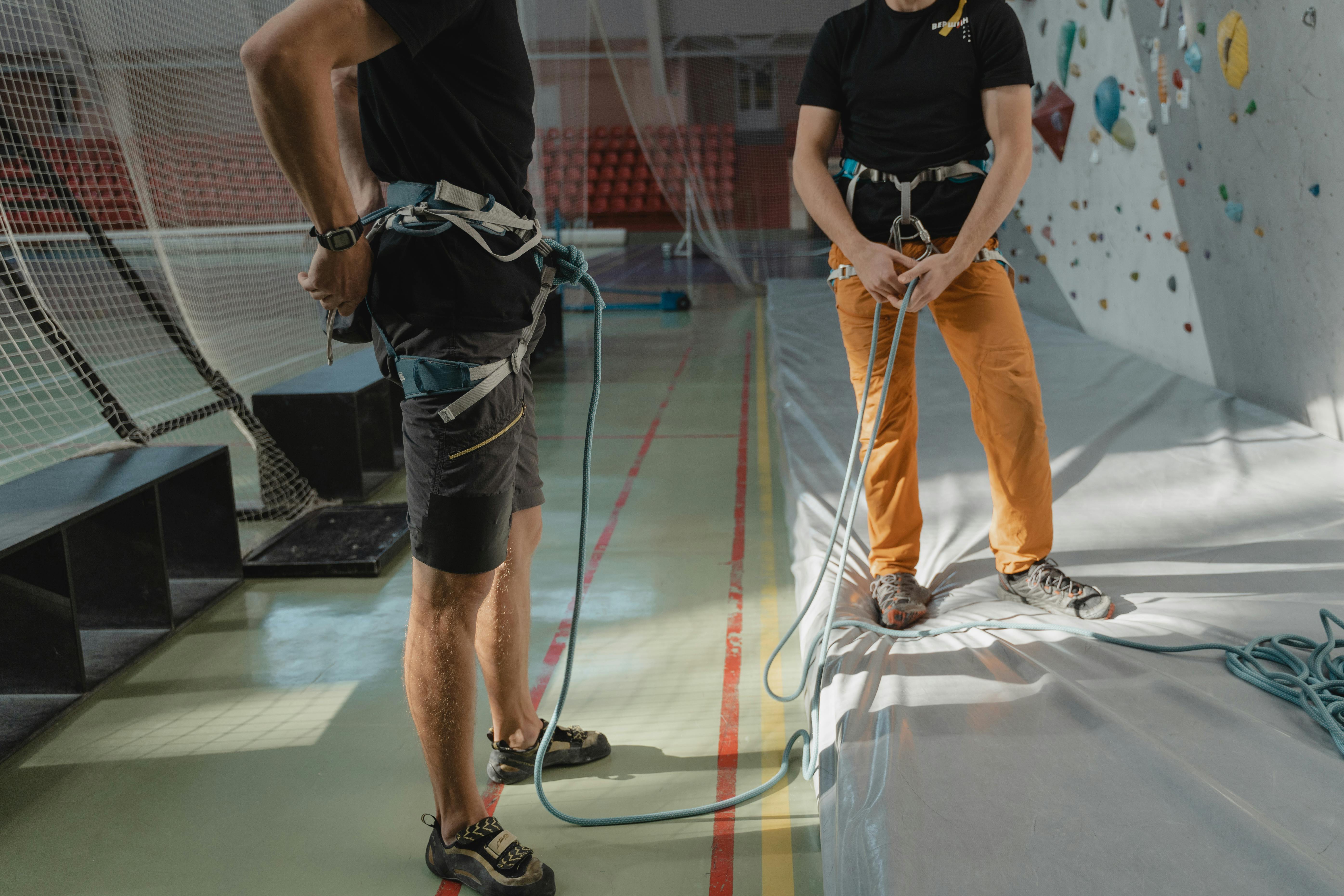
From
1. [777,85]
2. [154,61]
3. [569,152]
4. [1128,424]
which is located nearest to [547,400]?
[154,61]

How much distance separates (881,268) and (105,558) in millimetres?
2271

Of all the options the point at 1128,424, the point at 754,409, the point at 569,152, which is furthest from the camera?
the point at 569,152

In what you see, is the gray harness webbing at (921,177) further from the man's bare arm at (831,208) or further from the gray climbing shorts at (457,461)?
the gray climbing shorts at (457,461)

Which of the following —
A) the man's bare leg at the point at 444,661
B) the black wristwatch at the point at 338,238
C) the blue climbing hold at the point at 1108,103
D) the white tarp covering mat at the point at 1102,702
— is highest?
the blue climbing hold at the point at 1108,103

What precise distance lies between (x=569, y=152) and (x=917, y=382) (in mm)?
5422

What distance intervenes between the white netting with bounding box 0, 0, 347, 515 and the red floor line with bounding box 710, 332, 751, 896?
175cm

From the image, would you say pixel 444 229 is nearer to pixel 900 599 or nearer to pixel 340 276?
pixel 340 276

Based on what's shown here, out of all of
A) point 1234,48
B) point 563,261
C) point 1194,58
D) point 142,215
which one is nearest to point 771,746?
point 563,261

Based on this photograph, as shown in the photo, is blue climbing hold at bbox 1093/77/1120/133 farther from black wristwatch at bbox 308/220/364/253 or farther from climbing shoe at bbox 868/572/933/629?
black wristwatch at bbox 308/220/364/253

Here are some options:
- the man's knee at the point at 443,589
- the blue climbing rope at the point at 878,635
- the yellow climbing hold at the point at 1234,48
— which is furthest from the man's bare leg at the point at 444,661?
the yellow climbing hold at the point at 1234,48

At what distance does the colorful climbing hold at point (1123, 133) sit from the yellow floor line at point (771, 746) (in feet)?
9.35

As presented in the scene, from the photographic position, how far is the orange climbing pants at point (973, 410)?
85.8 inches

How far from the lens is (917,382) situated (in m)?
4.83

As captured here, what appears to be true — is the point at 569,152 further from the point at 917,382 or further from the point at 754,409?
the point at 917,382
